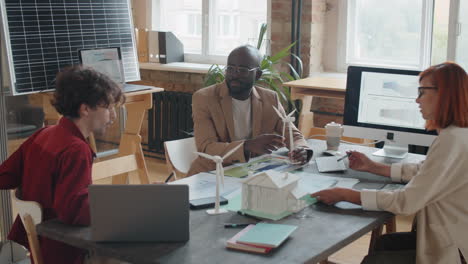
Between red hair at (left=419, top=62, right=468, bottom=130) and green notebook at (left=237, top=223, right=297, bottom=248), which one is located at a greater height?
red hair at (left=419, top=62, right=468, bottom=130)

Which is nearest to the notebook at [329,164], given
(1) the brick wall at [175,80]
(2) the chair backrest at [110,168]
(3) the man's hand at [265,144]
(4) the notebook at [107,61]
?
(3) the man's hand at [265,144]

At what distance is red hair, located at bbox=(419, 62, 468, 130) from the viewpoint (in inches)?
83.7

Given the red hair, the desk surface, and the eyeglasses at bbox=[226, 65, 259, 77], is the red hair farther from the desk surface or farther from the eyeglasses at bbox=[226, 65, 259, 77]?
the desk surface

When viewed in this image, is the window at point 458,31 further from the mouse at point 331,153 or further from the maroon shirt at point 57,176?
the maroon shirt at point 57,176

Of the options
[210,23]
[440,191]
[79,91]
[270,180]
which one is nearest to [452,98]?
[440,191]

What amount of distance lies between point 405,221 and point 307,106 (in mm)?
995

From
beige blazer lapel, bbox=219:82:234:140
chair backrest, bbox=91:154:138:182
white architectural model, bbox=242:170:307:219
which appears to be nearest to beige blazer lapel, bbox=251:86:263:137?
beige blazer lapel, bbox=219:82:234:140

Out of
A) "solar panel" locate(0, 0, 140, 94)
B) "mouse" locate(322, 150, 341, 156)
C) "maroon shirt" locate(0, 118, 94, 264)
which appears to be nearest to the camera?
"maroon shirt" locate(0, 118, 94, 264)

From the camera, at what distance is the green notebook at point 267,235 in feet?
5.73

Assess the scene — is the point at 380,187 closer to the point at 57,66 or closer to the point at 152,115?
the point at 57,66

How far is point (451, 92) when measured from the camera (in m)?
2.14

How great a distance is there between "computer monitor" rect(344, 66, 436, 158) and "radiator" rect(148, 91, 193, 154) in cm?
238

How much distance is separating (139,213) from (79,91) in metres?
0.54

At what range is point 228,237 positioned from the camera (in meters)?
1.84
